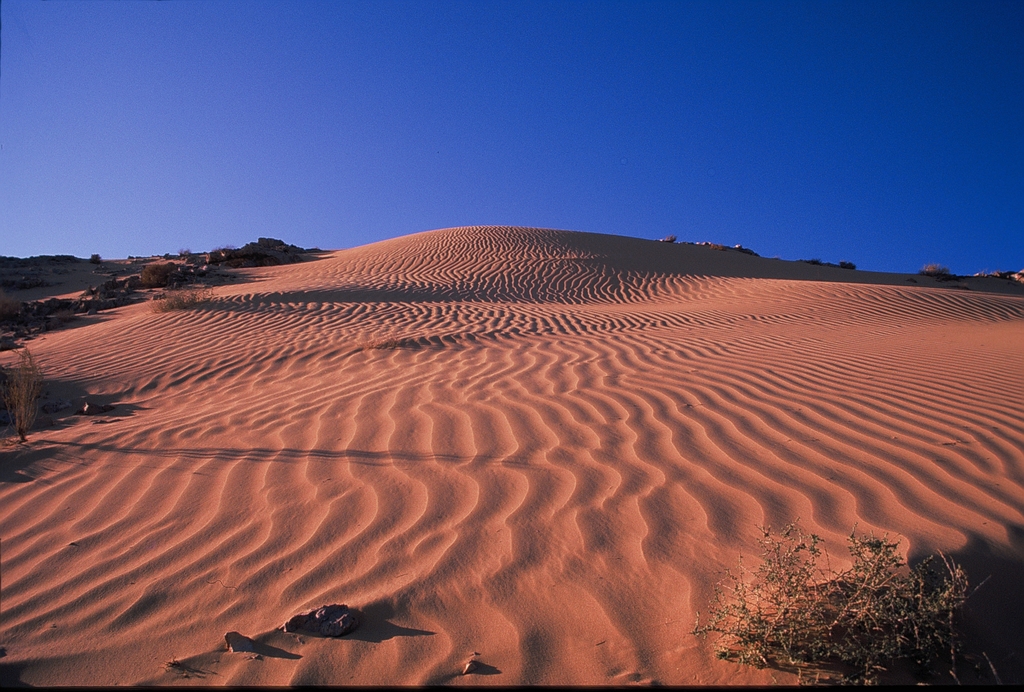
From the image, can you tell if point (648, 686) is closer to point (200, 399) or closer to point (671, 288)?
point (200, 399)

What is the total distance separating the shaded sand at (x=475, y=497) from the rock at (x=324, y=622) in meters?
0.04

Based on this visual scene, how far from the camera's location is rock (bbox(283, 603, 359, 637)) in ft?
6.38

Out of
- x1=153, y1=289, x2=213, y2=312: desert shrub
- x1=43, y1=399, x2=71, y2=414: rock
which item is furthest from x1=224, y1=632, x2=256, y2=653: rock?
x1=153, y1=289, x2=213, y2=312: desert shrub

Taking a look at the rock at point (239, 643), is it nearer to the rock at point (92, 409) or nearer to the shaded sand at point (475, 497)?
the shaded sand at point (475, 497)

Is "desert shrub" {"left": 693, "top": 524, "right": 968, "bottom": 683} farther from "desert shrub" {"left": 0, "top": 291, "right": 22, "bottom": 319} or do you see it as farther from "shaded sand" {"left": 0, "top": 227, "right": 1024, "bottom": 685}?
"desert shrub" {"left": 0, "top": 291, "right": 22, "bottom": 319}

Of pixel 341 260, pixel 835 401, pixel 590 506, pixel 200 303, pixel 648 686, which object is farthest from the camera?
pixel 341 260

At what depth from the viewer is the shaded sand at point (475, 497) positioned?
190 cm

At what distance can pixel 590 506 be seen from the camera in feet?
9.09

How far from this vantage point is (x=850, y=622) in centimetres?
172

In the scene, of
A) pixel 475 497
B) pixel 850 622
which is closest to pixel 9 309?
pixel 475 497

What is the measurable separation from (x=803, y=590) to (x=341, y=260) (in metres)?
19.2

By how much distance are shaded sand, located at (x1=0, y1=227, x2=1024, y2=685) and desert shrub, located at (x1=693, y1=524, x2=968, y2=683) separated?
118 mm

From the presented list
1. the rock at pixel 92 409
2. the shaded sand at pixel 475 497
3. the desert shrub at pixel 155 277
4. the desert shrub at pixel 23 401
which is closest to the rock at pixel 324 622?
the shaded sand at pixel 475 497

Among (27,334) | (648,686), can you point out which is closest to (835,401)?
(648,686)
